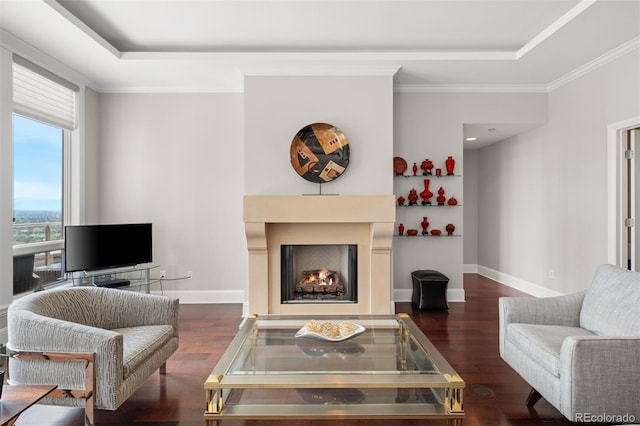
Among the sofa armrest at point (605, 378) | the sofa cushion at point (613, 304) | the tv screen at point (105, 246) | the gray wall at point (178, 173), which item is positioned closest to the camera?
the sofa armrest at point (605, 378)

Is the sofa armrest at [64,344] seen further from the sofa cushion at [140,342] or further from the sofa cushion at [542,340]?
the sofa cushion at [542,340]

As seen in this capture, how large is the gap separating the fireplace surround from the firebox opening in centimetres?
7

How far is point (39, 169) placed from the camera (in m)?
4.08

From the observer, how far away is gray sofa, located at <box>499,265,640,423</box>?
1900 millimetres

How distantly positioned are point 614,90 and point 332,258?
11.1ft

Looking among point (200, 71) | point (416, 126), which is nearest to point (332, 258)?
point (416, 126)

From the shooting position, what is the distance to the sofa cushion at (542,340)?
2098mm

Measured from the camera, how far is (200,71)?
4359mm

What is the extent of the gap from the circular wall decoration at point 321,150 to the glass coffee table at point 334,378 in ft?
6.84

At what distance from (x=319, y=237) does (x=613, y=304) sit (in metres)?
2.67

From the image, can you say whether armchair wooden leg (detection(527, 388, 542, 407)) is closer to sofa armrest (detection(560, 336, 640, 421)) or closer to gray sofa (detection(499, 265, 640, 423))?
gray sofa (detection(499, 265, 640, 423))

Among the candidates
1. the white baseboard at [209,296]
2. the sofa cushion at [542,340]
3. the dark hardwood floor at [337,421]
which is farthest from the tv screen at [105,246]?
the sofa cushion at [542,340]

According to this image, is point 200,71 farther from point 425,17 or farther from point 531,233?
point 531,233

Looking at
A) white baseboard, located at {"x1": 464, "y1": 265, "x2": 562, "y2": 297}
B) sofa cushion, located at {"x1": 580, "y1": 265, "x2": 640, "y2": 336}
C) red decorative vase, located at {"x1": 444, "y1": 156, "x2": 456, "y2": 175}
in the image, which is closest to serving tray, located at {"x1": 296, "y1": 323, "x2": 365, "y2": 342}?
sofa cushion, located at {"x1": 580, "y1": 265, "x2": 640, "y2": 336}
